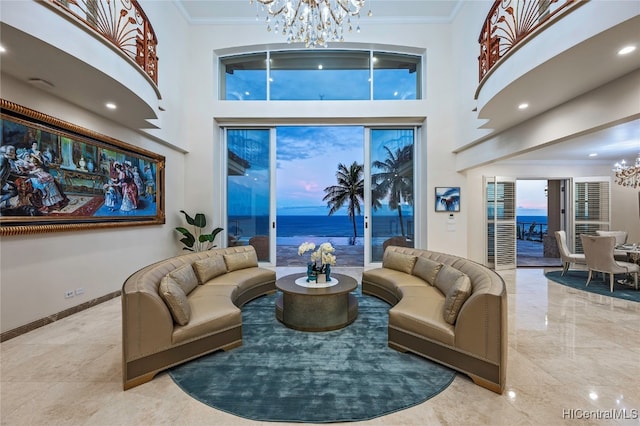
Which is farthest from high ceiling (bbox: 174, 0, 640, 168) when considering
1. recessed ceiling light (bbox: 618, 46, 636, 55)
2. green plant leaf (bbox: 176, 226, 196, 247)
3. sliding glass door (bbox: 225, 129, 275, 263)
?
green plant leaf (bbox: 176, 226, 196, 247)

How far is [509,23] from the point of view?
411cm

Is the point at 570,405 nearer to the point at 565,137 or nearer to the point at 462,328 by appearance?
the point at 462,328

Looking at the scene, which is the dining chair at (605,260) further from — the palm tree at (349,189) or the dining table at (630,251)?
the palm tree at (349,189)

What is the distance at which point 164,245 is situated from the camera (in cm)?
543

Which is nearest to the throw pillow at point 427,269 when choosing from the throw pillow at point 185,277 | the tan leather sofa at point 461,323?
the tan leather sofa at point 461,323

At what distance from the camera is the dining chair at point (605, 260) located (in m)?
4.77

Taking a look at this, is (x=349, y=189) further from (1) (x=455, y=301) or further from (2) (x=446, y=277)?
(1) (x=455, y=301)

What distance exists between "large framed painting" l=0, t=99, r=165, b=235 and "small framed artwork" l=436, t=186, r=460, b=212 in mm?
6039

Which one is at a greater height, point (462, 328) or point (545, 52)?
point (545, 52)

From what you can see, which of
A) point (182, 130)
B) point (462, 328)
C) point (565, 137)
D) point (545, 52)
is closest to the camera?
point (462, 328)

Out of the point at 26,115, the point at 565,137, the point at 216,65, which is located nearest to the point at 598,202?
the point at 565,137

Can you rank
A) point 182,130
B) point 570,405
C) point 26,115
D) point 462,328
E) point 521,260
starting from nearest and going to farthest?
point 570,405, point 462,328, point 26,115, point 182,130, point 521,260

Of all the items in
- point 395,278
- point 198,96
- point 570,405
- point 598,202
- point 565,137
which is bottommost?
point 570,405

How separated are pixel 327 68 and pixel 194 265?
5.38m
